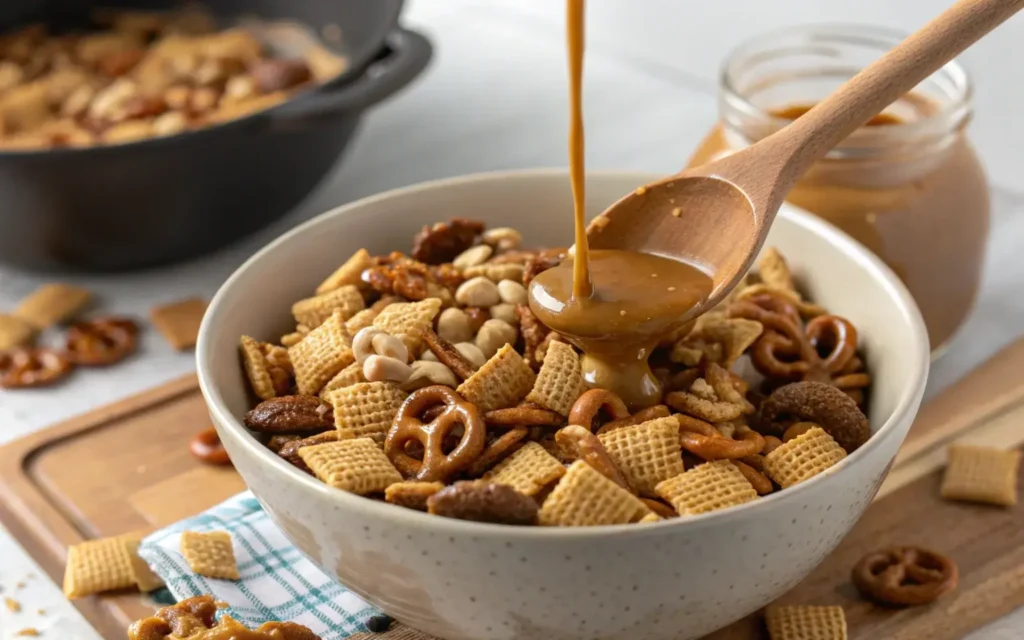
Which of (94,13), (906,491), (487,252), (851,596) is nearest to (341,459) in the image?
(487,252)

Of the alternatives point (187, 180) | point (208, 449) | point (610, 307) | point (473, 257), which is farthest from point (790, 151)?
point (187, 180)

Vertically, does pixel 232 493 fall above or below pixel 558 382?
below

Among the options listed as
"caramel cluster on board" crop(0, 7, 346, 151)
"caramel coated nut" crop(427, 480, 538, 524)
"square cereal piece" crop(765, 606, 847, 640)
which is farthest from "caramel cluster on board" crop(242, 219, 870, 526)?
"caramel cluster on board" crop(0, 7, 346, 151)

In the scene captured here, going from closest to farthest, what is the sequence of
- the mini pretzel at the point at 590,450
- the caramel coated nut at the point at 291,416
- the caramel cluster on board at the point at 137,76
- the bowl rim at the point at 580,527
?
1. the bowl rim at the point at 580,527
2. the mini pretzel at the point at 590,450
3. the caramel coated nut at the point at 291,416
4. the caramel cluster on board at the point at 137,76

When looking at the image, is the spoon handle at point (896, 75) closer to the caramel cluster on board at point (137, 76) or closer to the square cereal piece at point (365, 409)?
the square cereal piece at point (365, 409)

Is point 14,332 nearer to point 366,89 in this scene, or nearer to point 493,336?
point 366,89

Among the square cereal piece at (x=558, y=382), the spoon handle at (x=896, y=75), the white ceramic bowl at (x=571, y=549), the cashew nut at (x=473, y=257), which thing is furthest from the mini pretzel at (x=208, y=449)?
the spoon handle at (x=896, y=75)

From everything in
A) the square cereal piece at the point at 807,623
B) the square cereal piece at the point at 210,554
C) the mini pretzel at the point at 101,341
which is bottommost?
the mini pretzel at the point at 101,341
